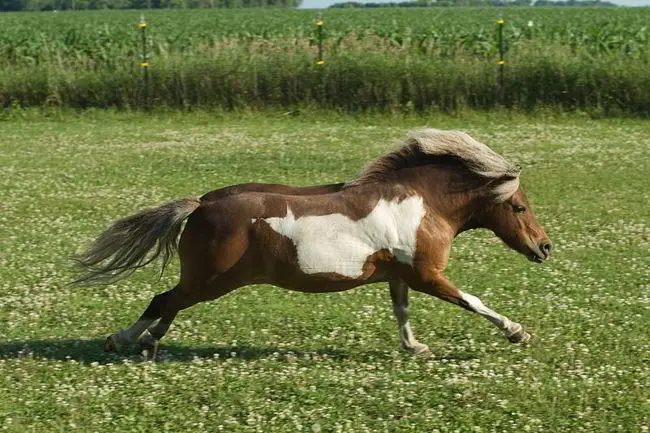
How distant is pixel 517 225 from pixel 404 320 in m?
1.14

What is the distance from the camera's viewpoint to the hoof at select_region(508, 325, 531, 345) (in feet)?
27.0

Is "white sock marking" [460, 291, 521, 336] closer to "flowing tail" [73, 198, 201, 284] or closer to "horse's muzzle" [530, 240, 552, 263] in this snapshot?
"horse's muzzle" [530, 240, 552, 263]

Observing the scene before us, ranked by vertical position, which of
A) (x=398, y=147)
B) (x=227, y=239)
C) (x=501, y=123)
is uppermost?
(x=398, y=147)

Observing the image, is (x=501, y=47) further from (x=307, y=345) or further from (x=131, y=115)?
(x=307, y=345)

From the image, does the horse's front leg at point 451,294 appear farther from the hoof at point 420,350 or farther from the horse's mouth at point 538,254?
the horse's mouth at point 538,254

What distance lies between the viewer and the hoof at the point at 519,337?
8219mm

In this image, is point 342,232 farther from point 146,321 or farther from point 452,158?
point 146,321

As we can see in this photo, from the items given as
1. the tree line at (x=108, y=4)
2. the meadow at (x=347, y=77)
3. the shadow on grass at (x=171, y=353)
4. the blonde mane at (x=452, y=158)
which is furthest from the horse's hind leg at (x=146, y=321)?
the tree line at (x=108, y=4)

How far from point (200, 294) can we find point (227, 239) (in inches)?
19.1

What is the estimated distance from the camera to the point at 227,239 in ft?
25.5

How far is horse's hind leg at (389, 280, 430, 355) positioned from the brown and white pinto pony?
10mm

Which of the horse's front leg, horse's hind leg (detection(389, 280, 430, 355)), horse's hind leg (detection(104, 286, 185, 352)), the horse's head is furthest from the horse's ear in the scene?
horse's hind leg (detection(104, 286, 185, 352))

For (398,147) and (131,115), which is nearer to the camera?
(398,147)

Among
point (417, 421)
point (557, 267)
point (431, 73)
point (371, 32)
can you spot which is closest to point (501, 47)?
point (431, 73)
